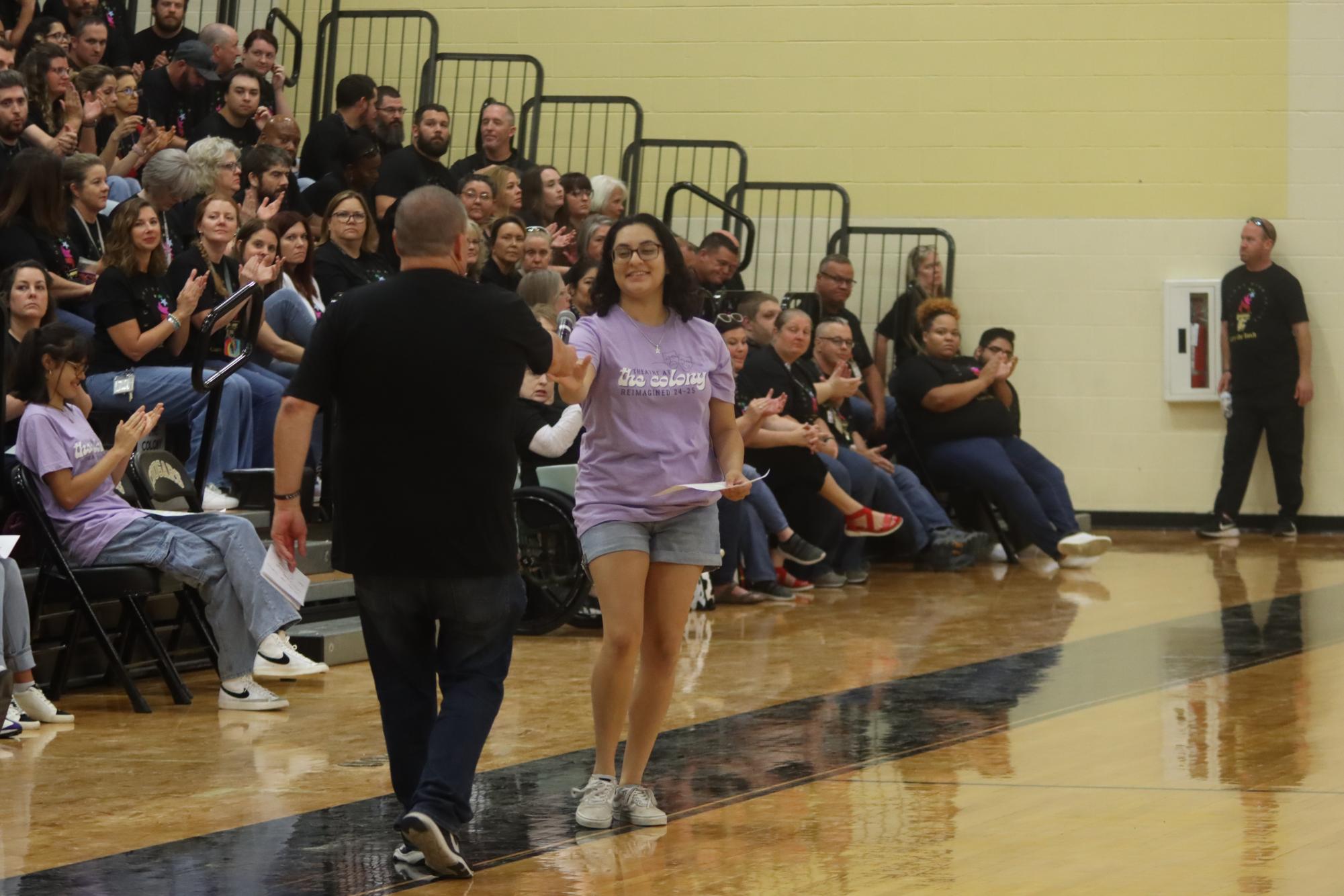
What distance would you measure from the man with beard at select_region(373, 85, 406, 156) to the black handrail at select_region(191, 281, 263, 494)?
3.88m

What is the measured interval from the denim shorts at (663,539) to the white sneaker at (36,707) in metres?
2.22

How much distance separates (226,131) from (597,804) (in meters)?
6.78

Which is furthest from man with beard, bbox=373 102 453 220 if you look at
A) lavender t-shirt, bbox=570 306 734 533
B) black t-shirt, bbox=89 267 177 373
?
lavender t-shirt, bbox=570 306 734 533

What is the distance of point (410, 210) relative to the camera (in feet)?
13.5

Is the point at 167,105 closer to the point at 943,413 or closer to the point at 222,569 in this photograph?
the point at 943,413

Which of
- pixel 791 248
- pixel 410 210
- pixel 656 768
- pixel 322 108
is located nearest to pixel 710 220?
pixel 791 248

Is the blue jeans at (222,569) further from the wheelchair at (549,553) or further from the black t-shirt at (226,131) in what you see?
the black t-shirt at (226,131)

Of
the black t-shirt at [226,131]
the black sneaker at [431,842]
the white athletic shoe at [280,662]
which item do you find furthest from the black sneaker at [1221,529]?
the black sneaker at [431,842]

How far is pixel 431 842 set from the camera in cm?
398

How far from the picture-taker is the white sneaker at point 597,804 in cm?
455

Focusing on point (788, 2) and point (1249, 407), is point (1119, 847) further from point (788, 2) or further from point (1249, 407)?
point (788, 2)

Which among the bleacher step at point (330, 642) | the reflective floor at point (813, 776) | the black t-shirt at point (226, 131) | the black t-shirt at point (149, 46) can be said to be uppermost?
the black t-shirt at point (149, 46)

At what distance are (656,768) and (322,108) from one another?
346 inches

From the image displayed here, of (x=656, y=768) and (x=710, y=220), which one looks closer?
(x=656, y=768)
